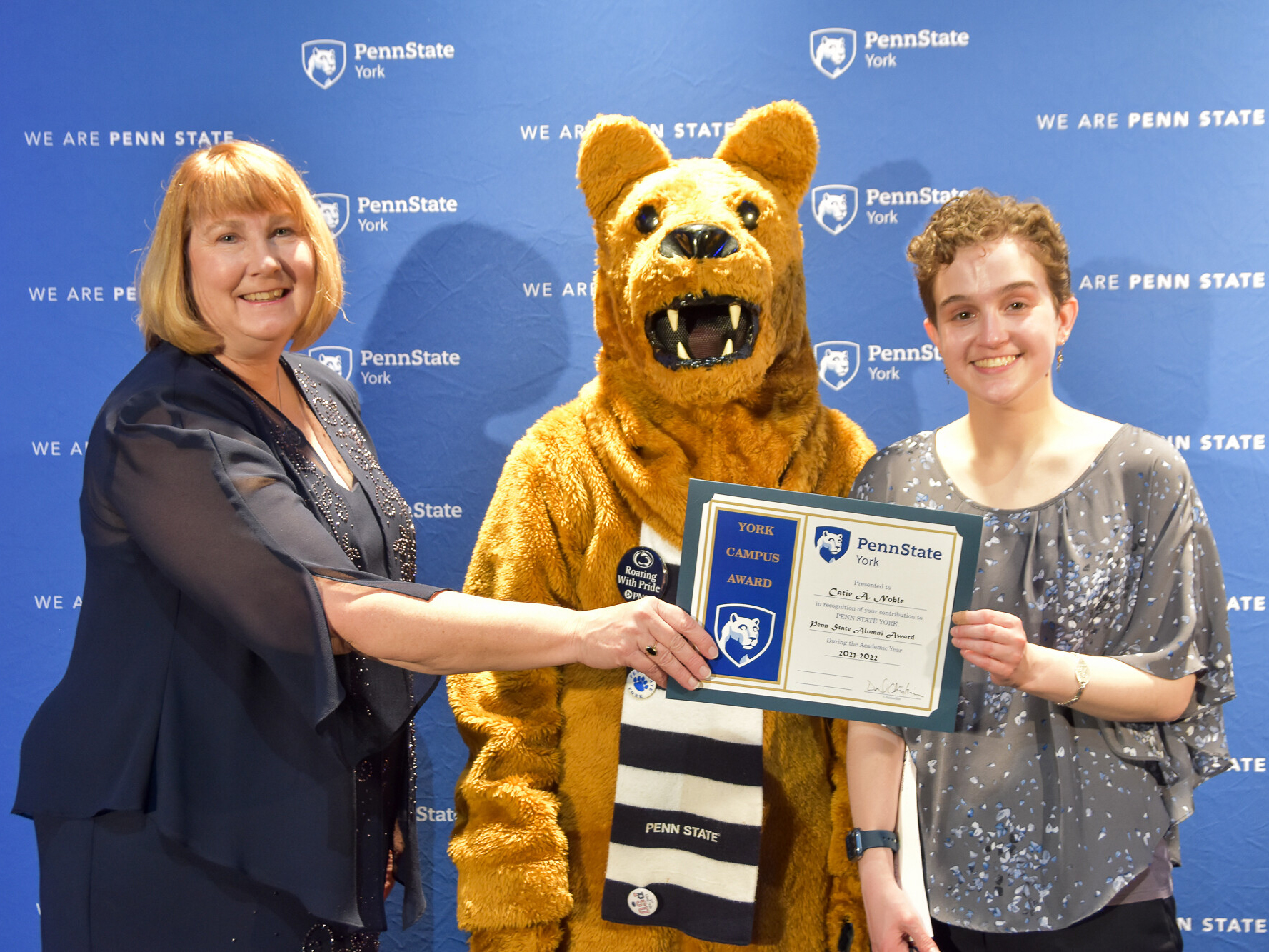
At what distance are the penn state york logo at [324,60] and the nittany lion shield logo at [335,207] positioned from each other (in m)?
0.25

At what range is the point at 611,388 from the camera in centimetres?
169

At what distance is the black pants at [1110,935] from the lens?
1.29 meters

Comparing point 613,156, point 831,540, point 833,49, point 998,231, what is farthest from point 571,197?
point 831,540

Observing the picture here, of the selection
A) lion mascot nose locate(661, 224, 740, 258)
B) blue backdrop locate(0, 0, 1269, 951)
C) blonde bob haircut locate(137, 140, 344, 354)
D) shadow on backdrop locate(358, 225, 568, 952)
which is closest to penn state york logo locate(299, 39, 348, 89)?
blue backdrop locate(0, 0, 1269, 951)

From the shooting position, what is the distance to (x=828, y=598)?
4.09ft

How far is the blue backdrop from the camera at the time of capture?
2008 mm

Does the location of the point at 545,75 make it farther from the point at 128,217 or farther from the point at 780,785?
the point at 780,785

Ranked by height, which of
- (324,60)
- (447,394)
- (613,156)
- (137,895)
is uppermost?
(324,60)

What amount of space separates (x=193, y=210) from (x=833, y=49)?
4.58ft

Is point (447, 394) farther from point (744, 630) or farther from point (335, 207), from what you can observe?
point (744, 630)

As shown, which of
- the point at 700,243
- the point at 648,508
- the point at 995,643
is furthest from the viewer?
Answer: the point at 648,508

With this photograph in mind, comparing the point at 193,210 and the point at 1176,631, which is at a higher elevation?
the point at 193,210

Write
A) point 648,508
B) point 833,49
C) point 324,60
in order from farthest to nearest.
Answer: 1. point 324,60
2. point 833,49
3. point 648,508

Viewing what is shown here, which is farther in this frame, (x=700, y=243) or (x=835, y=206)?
(x=835, y=206)
